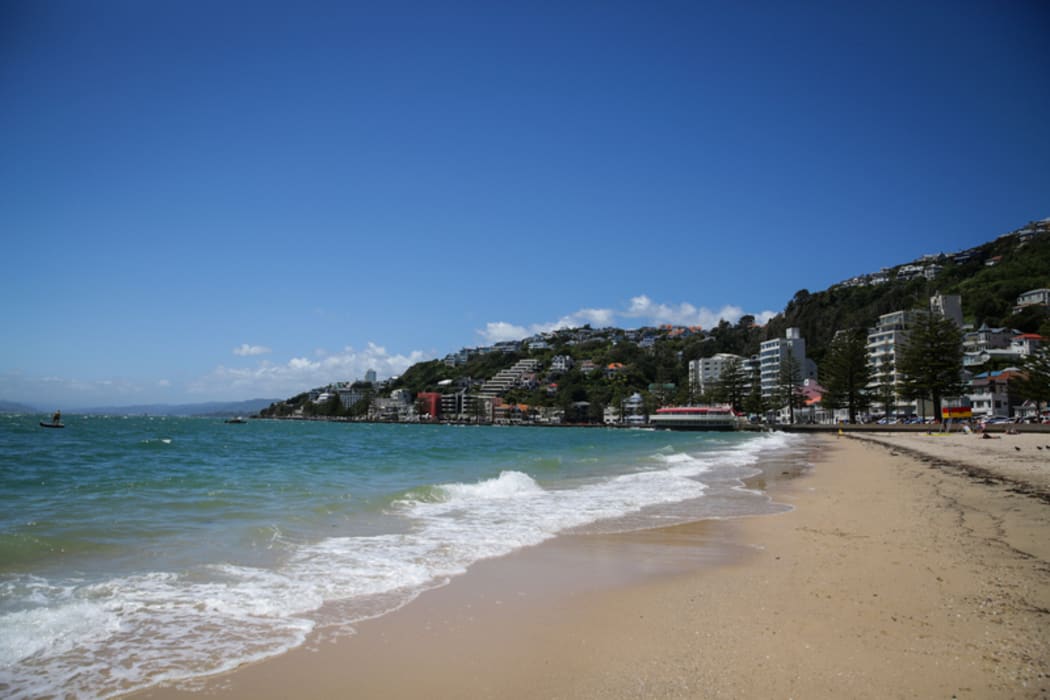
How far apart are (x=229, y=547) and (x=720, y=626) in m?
6.11

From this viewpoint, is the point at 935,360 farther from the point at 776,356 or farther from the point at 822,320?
the point at 822,320

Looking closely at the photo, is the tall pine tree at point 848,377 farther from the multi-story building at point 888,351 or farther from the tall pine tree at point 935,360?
the tall pine tree at point 935,360

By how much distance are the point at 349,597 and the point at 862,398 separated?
260ft

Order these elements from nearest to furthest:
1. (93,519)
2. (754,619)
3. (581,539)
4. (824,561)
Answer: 1. (754,619)
2. (824,561)
3. (581,539)
4. (93,519)

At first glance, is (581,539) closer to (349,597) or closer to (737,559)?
(737,559)

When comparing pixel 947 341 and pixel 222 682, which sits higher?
pixel 947 341

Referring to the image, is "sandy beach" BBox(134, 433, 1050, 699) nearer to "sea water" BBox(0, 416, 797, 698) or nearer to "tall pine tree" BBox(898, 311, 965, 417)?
"sea water" BBox(0, 416, 797, 698)

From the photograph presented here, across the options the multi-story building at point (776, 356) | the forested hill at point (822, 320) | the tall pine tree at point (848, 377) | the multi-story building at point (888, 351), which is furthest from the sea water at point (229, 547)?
the forested hill at point (822, 320)

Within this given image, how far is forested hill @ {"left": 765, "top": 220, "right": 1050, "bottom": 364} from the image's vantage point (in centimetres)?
10288

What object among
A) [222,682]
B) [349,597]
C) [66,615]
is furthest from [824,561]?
[66,615]

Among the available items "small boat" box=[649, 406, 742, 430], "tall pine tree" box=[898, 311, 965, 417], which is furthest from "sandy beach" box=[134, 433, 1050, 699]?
"small boat" box=[649, 406, 742, 430]

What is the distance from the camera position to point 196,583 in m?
6.11

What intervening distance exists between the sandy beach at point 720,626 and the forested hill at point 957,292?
107 metres

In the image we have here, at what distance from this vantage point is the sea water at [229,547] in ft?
14.6
